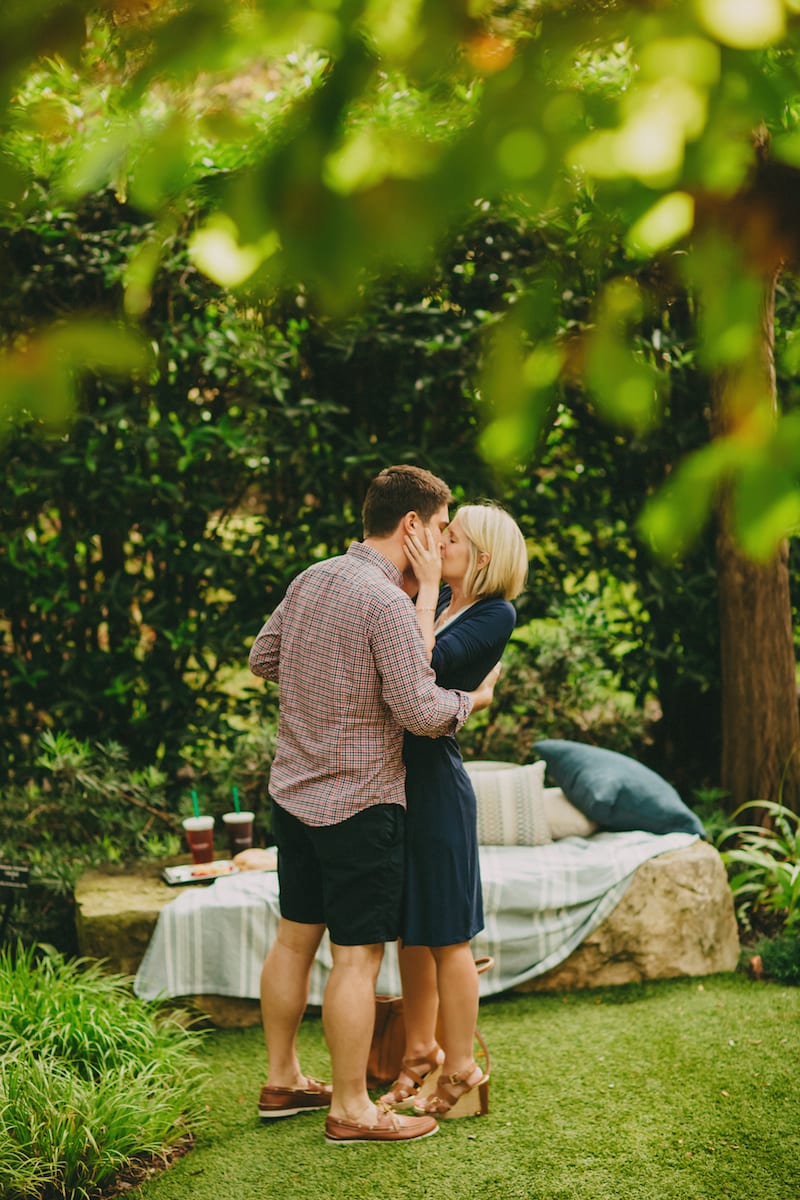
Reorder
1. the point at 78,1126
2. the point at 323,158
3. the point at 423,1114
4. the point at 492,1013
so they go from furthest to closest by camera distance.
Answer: the point at 492,1013
the point at 423,1114
the point at 78,1126
the point at 323,158

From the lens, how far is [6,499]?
4809 mm

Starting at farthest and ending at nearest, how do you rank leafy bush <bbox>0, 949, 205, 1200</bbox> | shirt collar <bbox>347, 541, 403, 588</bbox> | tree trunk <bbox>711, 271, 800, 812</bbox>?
tree trunk <bbox>711, 271, 800, 812</bbox>, shirt collar <bbox>347, 541, 403, 588</bbox>, leafy bush <bbox>0, 949, 205, 1200</bbox>

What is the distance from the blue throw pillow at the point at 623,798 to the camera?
4.18 m

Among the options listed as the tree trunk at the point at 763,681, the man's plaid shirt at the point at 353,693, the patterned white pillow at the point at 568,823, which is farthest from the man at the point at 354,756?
the tree trunk at the point at 763,681

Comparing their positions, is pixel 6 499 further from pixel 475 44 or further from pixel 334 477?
pixel 475 44

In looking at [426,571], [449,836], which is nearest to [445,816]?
[449,836]

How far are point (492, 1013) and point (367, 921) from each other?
1.28 m

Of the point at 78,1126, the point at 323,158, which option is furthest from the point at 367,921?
the point at 323,158

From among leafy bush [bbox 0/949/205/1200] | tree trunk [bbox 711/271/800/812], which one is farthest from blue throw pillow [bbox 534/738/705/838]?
leafy bush [bbox 0/949/205/1200]

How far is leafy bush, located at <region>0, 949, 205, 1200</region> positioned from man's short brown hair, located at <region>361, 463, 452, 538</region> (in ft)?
5.24

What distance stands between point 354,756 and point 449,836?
35cm

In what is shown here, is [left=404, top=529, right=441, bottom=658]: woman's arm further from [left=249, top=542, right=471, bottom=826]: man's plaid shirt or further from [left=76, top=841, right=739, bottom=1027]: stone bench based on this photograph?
[left=76, top=841, right=739, bottom=1027]: stone bench

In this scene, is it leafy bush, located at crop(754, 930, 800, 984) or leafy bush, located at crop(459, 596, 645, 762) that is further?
leafy bush, located at crop(459, 596, 645, 762)

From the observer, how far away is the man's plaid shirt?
2.68m
